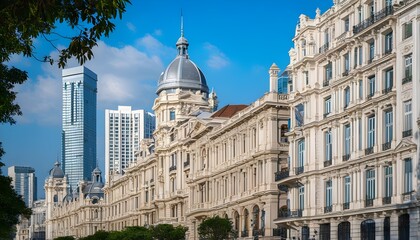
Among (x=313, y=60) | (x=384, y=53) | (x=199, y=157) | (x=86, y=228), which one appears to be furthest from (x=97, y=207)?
(x=384, y=53)

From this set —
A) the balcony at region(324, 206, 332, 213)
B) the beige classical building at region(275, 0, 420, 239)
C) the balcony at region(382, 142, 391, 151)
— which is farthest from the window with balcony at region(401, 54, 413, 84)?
Answer: the balcony at region(324, 206, 332, 213)

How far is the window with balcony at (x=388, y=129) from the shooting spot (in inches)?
2092

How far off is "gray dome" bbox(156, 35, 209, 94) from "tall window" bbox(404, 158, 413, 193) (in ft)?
240

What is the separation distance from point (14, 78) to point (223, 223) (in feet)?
166

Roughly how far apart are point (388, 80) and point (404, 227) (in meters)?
9.36

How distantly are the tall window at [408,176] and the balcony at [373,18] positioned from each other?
9565mm

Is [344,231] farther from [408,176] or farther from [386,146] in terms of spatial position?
[408,176]

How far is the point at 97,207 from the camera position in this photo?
184 metres

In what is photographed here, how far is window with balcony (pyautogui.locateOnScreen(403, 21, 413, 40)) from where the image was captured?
166 feet

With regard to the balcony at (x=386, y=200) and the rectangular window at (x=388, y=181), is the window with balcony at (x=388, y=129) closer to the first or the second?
the rectangular window at (x=388, y=181)

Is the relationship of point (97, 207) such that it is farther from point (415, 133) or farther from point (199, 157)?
point (415, 133)

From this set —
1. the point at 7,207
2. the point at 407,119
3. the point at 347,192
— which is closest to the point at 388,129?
the point at 407,119

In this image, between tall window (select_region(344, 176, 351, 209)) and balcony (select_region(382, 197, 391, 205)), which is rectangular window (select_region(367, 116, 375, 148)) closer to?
balcony (select_region(382, 197, 391, 205))

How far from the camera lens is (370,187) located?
55.8 m
